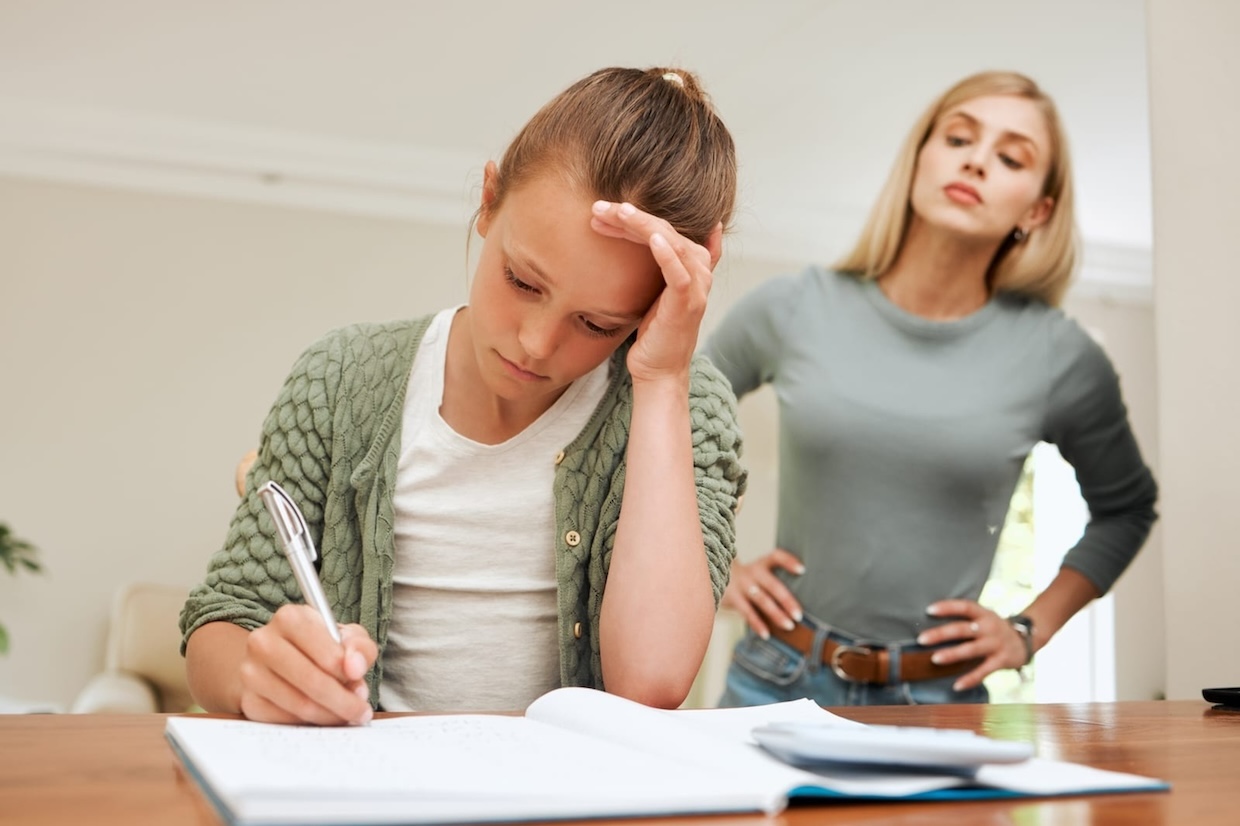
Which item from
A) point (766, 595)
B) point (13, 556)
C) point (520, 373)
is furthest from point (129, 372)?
point (520, 373)

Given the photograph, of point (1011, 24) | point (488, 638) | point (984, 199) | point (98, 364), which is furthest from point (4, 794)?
point (98, 364)

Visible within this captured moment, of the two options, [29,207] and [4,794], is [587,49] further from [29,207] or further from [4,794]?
[4,794]

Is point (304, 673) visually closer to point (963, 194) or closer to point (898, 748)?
point (898, 748)

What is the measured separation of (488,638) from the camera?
43.6 inches

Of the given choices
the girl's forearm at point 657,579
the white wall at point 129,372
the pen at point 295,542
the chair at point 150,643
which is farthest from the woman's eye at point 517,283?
the chair at point 150,643

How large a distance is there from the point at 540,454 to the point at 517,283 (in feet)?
0.69

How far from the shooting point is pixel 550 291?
993 millimetres

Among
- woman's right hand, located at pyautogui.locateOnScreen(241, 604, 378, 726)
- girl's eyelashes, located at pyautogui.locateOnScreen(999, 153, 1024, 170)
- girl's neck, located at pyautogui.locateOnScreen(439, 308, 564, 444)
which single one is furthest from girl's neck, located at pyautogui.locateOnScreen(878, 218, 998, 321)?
woman's right hand, located at pyautogui.locateOnScreen(241, 604, 378, 726)

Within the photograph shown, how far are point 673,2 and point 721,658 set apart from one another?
2401 millimetres

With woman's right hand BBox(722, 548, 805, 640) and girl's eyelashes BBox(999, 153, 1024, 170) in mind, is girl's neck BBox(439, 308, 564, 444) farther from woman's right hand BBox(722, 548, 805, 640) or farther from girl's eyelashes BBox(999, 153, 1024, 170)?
girl's eyelashes BBox(999, 153, 1024, 170)

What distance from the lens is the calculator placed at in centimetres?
57

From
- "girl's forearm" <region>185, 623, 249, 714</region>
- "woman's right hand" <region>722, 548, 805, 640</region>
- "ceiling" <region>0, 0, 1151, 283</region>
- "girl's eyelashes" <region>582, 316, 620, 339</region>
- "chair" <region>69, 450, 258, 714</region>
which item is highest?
"ceiling" <region>0, 0, 1151, 283</region>

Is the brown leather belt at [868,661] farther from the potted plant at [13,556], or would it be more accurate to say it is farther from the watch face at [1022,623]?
the potted plant at [13,556]

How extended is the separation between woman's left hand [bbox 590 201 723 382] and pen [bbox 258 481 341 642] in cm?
35
